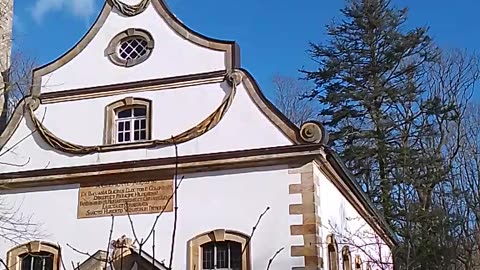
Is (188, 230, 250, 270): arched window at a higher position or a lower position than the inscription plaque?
lower

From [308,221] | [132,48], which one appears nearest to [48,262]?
[132,48]

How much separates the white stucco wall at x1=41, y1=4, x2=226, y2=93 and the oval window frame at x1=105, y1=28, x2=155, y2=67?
8 centimetres

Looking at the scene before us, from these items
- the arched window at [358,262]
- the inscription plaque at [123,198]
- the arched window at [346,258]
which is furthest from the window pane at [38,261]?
the arched window at [358,262]

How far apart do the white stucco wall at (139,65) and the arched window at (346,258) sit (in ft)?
16.5

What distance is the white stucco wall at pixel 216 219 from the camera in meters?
13.5

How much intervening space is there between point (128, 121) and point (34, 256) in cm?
335

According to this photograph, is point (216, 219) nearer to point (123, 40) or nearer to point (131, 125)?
point (131, 125)

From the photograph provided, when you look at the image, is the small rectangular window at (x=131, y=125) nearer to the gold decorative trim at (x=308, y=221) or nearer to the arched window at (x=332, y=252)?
the gold decorative trim at (x=308, y=221)

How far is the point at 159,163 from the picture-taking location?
A: 1449cm

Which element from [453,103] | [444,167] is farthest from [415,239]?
[453,103]

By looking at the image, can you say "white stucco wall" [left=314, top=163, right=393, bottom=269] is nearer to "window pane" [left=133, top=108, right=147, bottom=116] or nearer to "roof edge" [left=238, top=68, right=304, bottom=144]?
"roof edge" [left=238, top=68, right=304, bottom=144]

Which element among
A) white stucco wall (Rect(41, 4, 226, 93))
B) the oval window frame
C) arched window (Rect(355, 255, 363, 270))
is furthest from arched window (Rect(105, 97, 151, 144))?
arched window (Rect(355, 255, 363, 270))

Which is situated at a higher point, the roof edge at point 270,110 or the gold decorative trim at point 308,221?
the roof edge at point 270,110

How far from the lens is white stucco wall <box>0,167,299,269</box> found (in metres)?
13.5
